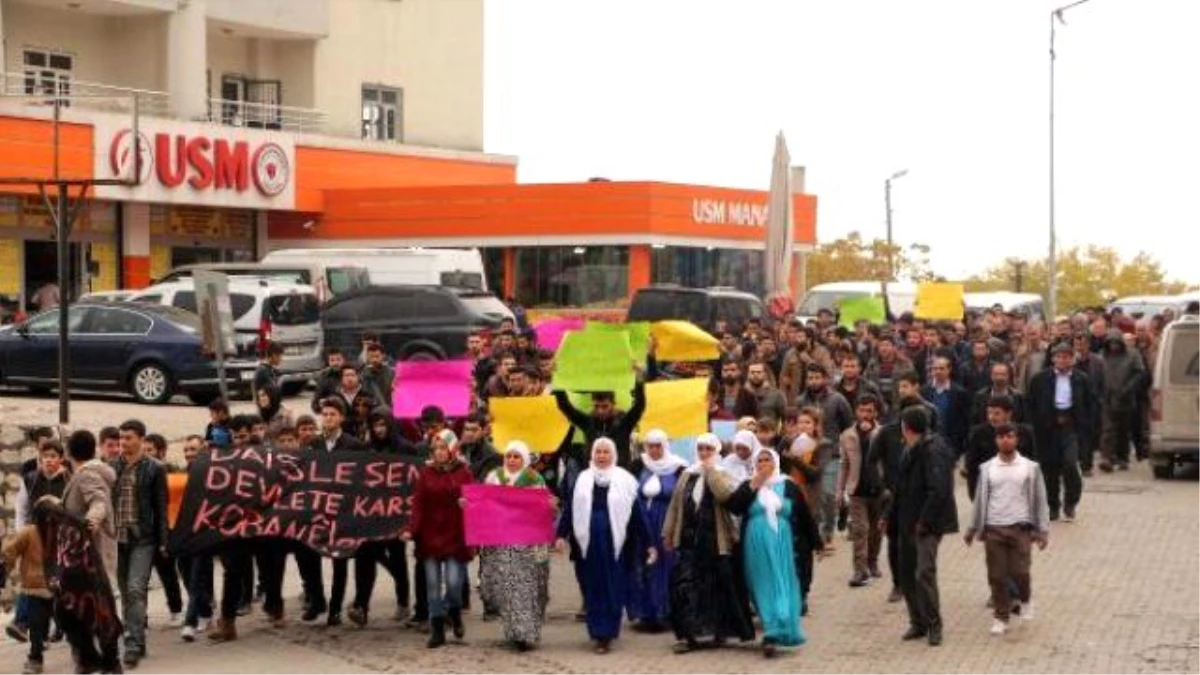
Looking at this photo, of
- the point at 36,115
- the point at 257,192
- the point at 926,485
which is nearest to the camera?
the point at 926,485

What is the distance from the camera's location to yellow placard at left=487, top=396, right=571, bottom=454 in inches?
605

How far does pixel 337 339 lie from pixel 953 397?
12.9 m

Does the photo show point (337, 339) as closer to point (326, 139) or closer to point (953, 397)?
point (953, 397)

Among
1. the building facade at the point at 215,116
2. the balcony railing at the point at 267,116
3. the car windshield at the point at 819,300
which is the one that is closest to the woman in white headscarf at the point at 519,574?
the car windshield at the point at 819,300

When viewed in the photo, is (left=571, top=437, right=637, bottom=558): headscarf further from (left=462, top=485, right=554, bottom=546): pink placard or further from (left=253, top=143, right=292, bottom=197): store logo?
(left=253, top=143, right=292, bottom=197): store logo

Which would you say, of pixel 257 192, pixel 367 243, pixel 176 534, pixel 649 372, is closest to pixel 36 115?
pixel 257 192

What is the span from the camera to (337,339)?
3105 cm

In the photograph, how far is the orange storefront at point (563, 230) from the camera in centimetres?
4488

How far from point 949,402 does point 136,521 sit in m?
9.36

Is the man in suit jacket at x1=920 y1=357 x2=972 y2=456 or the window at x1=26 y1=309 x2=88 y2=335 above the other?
the window at x1=26 y1=309 x2=88 y2=335

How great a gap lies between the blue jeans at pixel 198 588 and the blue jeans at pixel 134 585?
64 centimetres

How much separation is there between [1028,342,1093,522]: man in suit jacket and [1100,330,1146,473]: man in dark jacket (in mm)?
4204

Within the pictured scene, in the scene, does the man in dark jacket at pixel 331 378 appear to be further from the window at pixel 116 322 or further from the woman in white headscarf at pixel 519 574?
the window at pixel 116 322

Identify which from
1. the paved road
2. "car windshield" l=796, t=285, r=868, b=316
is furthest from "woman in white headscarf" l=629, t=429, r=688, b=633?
"car windshield" l=796, t=285, r=868, b=316
